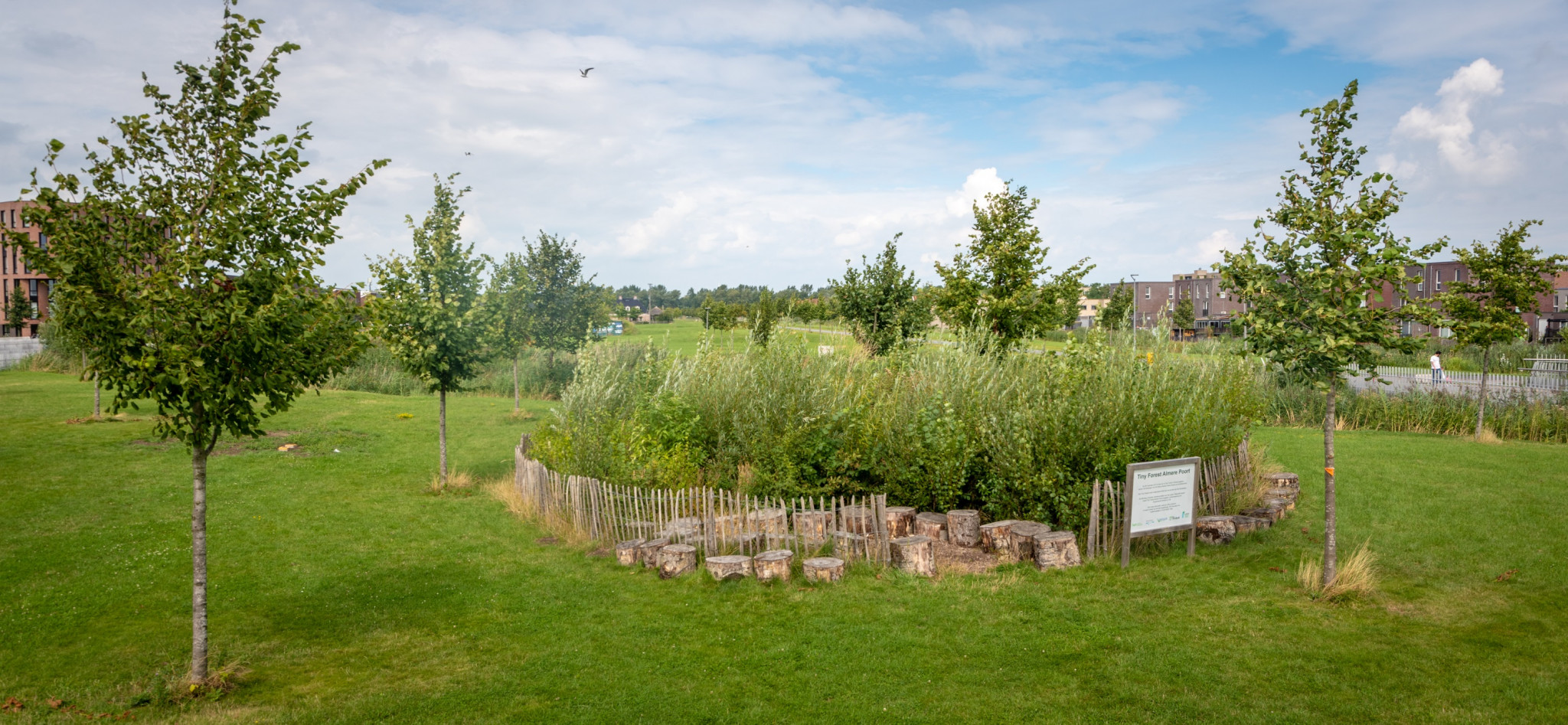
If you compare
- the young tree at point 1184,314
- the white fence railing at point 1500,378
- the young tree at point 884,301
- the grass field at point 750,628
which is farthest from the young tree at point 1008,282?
the young tree at point 1184,314

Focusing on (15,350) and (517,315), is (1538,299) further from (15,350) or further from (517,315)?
(15,350)

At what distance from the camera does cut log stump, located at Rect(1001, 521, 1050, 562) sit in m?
9.98

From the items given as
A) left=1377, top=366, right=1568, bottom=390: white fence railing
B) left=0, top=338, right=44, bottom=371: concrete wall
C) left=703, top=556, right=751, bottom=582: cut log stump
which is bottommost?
left=703, top=556, right=751, bottom=582: cut log stump

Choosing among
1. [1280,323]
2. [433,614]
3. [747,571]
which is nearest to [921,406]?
[747,571]

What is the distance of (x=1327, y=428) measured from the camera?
867 centimetres

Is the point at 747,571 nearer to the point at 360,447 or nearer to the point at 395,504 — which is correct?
the point at 395,504

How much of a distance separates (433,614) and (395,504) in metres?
5.97

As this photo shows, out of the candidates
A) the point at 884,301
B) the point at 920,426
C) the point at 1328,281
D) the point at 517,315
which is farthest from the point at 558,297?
the point at 1328,281

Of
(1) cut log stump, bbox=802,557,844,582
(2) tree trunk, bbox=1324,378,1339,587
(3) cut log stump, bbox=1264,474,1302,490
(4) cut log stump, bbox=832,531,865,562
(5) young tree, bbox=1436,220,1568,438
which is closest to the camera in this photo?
(2) tree trunk, bbox=1324,378,1339,587

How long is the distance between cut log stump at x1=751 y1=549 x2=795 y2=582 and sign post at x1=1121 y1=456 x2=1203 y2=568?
4130 millimetres

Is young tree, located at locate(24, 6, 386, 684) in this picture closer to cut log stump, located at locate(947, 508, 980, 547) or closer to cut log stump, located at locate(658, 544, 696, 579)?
cut log stump, located at locate(658, 544, 696, 579)

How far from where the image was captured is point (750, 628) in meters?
8.12

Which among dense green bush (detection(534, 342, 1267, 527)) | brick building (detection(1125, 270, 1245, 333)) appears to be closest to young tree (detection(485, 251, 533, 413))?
dense green bush (detection(534, 342, 1267, 527))

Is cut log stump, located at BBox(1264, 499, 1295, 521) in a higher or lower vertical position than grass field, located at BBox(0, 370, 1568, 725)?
higher
